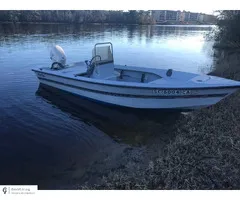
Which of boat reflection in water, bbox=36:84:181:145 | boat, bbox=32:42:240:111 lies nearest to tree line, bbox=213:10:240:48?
boat, bbox=32:42:240:111

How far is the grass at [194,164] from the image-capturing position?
442 centimetres

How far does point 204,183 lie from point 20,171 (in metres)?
4.23

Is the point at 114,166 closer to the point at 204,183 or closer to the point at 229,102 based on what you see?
the point at 204,183

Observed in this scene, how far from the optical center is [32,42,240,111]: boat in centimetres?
770

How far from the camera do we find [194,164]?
488cm

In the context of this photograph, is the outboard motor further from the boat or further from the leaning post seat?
the leaning post seat

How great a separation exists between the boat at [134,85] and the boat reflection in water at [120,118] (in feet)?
1.06

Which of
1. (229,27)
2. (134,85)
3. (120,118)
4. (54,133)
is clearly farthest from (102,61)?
(229,27)

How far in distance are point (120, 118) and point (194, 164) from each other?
4072mm

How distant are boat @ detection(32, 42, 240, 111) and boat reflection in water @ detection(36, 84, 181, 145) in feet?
1.06

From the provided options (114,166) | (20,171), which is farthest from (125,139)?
(20,171)

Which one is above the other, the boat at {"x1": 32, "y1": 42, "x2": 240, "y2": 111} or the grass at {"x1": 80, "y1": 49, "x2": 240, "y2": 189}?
the boat at {"x1": 32, "y1": 42, "x2": 240, "y2": 111}

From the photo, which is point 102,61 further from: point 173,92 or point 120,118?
point 173,92

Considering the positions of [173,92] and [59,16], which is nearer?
[173,92]
